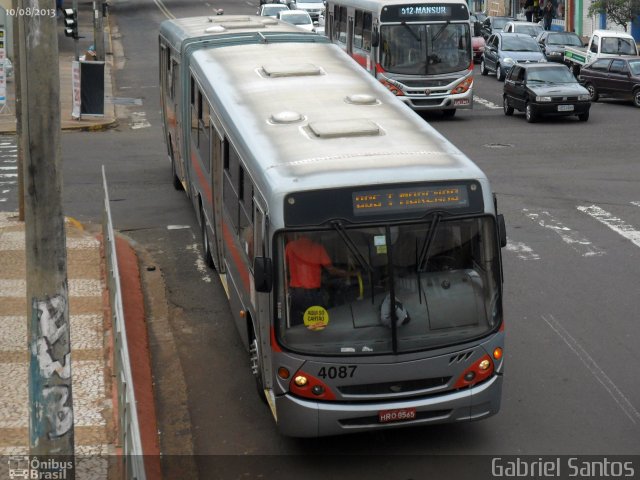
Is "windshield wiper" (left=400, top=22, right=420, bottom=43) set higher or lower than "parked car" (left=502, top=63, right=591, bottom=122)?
higher

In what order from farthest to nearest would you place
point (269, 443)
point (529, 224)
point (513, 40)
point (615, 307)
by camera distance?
1. point (513, 40)
2. point (529, 224)
3. point (615, 307)
4. point (269, 443)

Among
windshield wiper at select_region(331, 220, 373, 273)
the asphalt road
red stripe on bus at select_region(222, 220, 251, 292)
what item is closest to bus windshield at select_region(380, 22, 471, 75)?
the asphalt road

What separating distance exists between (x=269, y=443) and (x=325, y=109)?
363cm

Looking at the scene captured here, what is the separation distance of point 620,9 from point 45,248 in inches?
1851

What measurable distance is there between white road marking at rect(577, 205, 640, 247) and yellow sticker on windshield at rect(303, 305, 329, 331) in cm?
912

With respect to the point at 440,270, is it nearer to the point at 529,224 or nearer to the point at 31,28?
the point at 31,28

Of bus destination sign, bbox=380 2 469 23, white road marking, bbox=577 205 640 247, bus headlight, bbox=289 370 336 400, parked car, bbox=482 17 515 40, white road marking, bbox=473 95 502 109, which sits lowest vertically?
white road marking, bbox=577 205 640 247

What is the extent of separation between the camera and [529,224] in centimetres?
1883

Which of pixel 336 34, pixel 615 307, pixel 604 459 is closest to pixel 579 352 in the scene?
pixel 615 307

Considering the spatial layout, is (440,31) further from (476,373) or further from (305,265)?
(305,265)

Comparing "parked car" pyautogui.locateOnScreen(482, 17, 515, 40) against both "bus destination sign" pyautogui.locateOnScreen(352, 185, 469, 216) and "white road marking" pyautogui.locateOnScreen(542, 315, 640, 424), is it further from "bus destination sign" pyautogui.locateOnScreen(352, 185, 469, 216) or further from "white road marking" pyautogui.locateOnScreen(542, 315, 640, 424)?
"bus destination sign" pyautogui.locateOnScreen(352, 185, 469, 216)

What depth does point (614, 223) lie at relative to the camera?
18750 mm

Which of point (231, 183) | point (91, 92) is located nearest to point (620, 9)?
point (91, 92)

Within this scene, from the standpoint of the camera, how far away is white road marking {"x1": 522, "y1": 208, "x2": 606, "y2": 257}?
17094mm
